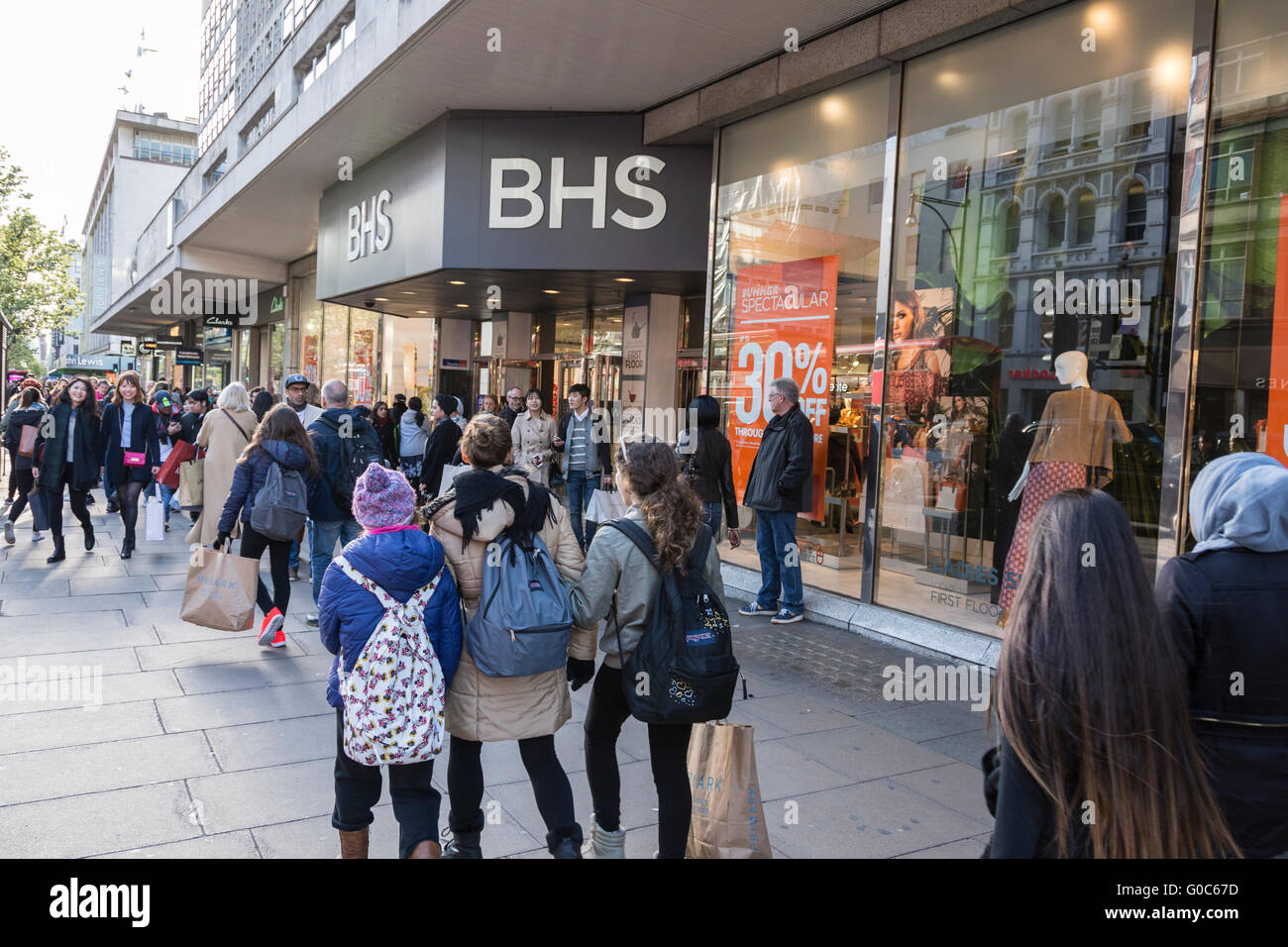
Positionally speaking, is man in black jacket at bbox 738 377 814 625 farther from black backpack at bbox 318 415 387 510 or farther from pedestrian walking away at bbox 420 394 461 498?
pedestrian walking away at bbox 420 394 461 498

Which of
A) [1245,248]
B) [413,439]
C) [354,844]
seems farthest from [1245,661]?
[413,439]

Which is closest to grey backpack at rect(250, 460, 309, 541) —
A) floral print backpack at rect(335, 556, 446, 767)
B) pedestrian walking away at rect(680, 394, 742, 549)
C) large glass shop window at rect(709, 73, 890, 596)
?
pedestrian walking away at rect(680, 394, 742, 549)

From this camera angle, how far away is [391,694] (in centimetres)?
321

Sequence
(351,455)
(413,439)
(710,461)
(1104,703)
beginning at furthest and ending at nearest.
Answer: (413,439)
(710,461)
(351,455)
(1104,703)

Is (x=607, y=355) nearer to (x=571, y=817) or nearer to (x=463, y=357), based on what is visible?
(x=463, y=357)

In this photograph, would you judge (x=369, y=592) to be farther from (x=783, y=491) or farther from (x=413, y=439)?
(x=413, y=439)

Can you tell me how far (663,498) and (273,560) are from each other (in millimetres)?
4321

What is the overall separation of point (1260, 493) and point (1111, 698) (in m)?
0.84

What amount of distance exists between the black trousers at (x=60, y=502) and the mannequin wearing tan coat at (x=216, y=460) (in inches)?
114

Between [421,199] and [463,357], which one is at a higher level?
[421,199]

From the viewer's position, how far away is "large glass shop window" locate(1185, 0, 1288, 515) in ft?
18.8

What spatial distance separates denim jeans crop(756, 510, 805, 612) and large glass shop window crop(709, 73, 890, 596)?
63 cm

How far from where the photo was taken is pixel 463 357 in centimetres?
2056
